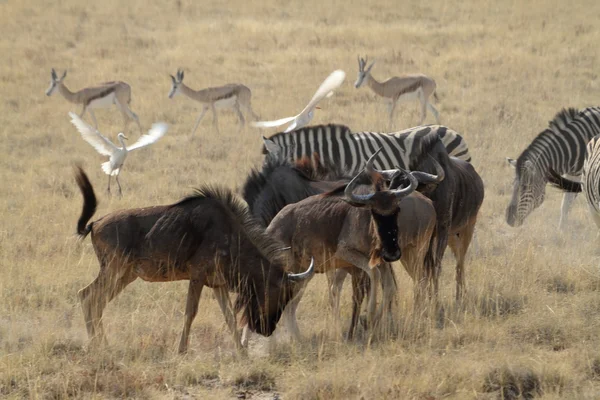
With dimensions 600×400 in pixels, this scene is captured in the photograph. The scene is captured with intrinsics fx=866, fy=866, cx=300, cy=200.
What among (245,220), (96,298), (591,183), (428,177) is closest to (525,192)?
(591,183)

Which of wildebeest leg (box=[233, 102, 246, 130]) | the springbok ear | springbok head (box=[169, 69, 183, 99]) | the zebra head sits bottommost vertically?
the zebra head

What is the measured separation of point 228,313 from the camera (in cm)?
589

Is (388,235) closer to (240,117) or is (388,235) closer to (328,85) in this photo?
(328,85)

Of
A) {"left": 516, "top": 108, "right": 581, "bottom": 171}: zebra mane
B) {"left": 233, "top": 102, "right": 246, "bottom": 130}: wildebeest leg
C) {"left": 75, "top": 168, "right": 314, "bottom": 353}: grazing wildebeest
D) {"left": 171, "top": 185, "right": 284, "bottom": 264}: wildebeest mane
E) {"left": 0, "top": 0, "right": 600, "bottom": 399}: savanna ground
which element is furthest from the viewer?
{"left": 233, "top": 102, "right": 246, "bottom": 130}: wildebeest leg

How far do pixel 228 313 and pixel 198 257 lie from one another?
0.44 meters

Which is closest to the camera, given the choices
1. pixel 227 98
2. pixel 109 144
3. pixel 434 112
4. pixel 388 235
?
pixel 388 235

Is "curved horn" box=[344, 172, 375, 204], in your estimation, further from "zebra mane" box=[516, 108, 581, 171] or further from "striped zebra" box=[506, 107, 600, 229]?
"zebra mane" box=[516, 108, 581, 171]

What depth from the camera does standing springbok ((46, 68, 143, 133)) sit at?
16.9 meters

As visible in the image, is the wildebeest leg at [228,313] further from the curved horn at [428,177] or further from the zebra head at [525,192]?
the zebra head at [525,192]

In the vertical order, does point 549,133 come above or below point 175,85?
below

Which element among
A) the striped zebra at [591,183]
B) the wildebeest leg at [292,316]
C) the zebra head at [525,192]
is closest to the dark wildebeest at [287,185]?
the wildebeest leg at [292,316]

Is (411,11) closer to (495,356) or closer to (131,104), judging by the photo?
(131,104)

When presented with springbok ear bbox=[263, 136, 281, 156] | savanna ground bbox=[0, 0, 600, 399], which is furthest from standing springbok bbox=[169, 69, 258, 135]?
springbok ear bbox=[263, 136, 281, 156]

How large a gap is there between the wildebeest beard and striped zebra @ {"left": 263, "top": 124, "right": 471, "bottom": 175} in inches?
144
